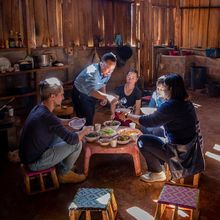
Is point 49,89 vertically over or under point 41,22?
under

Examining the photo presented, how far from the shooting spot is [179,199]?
10.3ft

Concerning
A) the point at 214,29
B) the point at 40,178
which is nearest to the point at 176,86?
the point at 40,178

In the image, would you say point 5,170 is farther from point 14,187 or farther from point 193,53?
point 193,53

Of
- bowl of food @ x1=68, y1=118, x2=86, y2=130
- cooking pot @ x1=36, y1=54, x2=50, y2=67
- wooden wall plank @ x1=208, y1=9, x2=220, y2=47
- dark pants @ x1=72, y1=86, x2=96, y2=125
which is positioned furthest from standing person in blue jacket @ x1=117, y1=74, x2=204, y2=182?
wooden wall plank @ x1=208, y1=9, x2=220, y2=47

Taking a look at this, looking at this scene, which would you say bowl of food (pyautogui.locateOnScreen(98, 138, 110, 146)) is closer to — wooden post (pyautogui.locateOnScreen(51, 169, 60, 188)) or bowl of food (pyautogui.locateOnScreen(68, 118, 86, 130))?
bowl of food (pyautogui.locateOnScreen(68, 118, 86, 130))

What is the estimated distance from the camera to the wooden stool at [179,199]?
307cm

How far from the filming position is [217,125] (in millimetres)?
6914

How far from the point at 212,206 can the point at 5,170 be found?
3.00m

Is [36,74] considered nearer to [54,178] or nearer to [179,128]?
[54,178]

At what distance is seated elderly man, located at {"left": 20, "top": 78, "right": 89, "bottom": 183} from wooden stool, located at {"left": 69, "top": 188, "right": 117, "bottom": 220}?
862 millimetres

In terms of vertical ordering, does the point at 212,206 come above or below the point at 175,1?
below

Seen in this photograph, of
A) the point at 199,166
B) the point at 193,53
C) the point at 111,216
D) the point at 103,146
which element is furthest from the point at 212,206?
the point at 193,53

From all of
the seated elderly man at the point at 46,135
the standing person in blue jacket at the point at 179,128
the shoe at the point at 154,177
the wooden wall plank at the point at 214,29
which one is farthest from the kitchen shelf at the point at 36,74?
the wooden wall plank at the point at 214,29

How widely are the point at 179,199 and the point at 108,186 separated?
1338 mm
